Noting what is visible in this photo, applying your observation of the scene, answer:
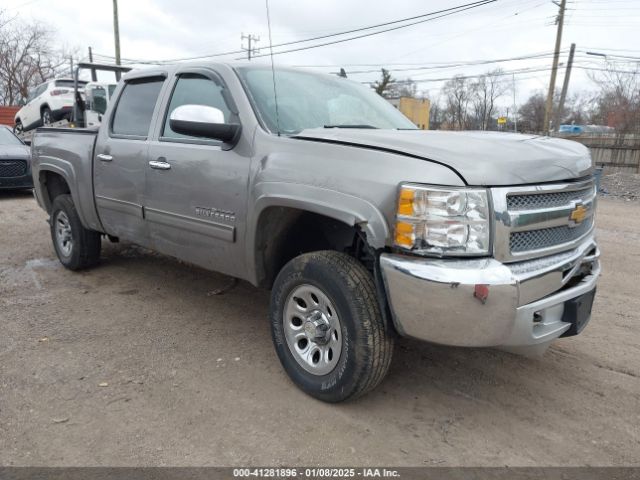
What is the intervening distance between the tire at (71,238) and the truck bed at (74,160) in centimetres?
23

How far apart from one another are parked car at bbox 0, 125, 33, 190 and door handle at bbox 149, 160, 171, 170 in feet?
27.6

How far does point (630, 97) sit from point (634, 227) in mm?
18363

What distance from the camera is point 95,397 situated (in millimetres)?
2998

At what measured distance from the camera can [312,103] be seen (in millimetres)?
3621

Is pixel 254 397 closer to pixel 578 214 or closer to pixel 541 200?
pixel 541 200

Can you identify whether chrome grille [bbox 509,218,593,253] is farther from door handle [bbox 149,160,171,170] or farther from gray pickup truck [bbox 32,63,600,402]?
door handle [bbox 149,160,171,170]

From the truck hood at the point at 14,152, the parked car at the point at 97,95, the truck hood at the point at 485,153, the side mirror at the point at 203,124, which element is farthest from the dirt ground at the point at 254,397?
the parked car at the point at 97,95

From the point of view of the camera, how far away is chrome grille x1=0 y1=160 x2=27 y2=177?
10.6 meters

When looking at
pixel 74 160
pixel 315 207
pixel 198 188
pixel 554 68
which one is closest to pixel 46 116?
pixel 74 160

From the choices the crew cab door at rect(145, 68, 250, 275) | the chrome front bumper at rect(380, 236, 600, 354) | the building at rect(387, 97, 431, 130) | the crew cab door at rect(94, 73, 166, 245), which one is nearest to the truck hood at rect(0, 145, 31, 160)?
the crew cab door at rect(94, 73, 166, 245)

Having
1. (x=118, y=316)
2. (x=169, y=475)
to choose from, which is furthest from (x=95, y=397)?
(x=118, y=316)

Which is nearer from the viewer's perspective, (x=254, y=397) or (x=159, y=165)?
(x=254, y=397)

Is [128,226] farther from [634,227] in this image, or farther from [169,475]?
[634,227]

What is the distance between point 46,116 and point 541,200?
784 inches
